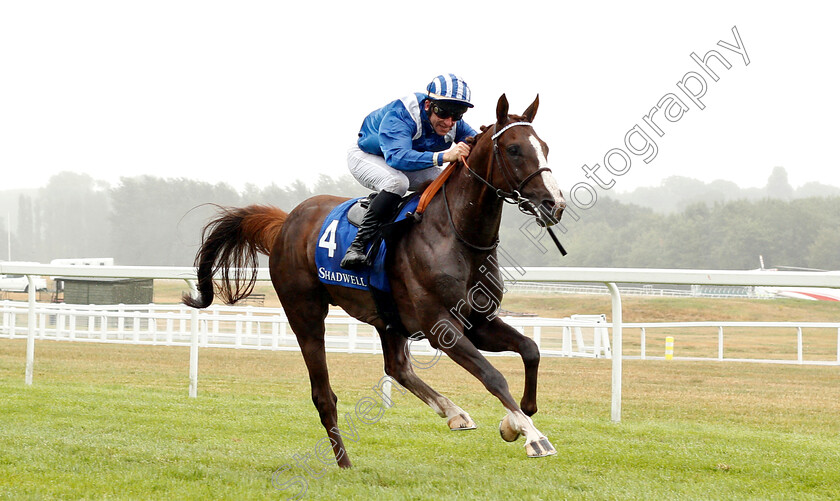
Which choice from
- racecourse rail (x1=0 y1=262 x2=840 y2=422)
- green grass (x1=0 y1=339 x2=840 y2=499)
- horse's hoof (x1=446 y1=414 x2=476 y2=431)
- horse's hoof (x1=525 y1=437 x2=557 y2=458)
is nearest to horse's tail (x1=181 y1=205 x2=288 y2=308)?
racecourse rail (x1=0 y1=262 x2=840 y2=422)

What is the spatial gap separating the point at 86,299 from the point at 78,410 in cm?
1923

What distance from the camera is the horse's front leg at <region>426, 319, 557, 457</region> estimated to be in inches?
133

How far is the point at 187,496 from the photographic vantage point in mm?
3605

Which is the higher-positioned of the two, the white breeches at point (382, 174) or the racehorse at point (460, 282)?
the white breeches at point (382, 174)

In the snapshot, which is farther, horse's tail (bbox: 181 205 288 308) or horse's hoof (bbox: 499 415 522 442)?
horse's tail (bbox: 181 205 288 308)

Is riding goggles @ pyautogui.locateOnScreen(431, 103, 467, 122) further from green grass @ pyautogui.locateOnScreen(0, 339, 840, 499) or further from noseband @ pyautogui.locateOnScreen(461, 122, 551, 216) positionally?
green grass @ pyautogui.locateOnScreen(0, 339, 840, 499)

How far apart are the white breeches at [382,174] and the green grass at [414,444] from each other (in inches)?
59.9

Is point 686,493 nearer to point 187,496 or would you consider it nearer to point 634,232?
point 187,496

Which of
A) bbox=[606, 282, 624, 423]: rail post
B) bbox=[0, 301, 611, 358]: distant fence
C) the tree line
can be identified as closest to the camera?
bbox=[606, 282, 624, 423]: rail post

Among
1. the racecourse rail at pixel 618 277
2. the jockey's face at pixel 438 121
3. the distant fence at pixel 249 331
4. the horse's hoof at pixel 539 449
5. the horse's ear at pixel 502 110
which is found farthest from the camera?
the distant fence at pixel 249 331

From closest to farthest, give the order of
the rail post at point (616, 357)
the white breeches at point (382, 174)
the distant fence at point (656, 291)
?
the white breeches at point (382, 174) → the rail post at point (616, 357) → the distant fence at point (656, 291)

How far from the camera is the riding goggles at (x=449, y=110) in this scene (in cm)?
420

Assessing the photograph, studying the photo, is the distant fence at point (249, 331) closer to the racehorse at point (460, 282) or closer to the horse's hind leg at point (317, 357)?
the horse's hind leg at point (317, 357)

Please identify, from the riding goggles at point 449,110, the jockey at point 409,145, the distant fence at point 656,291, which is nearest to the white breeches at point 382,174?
the jockey at point 409,145
